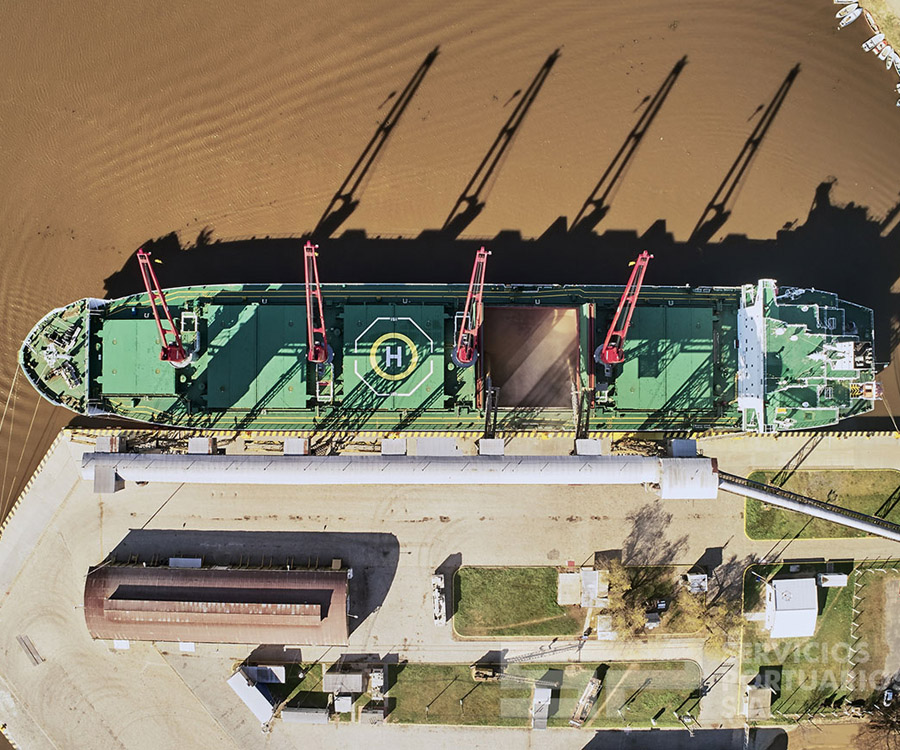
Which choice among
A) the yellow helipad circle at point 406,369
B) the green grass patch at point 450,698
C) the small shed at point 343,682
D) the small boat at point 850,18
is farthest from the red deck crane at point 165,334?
the small boat at point 850,18

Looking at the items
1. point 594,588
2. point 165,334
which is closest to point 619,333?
point 594,588

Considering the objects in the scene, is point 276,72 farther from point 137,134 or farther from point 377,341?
point 377,341

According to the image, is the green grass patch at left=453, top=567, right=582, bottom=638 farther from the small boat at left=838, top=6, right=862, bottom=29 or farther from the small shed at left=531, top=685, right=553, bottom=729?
the small boat at left=838, top=6, right=862, bottom=29

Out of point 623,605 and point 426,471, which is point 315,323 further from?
point 623,605

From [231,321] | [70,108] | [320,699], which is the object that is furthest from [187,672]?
[70,108]

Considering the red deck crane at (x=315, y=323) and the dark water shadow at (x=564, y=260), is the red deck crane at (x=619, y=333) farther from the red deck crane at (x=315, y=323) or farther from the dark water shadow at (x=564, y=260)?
the red deck crane at (x=315, y=323)

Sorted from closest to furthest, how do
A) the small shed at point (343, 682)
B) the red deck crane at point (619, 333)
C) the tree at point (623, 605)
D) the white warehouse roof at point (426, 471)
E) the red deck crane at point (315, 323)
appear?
the red deck crane at point (315, 323) < the red deck crane at point (619, 333) < the white warehouse roof at point (426, 471) < the tree at point (623, 605) < the small shed at point (343, 682)
